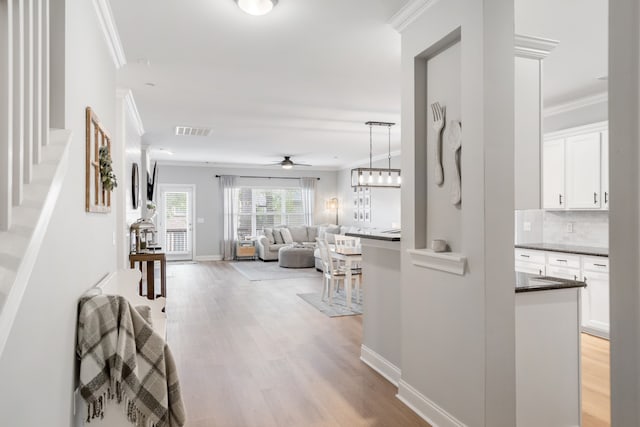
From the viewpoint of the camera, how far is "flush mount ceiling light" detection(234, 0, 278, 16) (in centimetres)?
255

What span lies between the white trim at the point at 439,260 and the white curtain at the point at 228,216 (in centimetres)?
897

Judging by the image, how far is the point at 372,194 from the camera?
10352 mm

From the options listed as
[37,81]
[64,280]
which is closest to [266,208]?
[64,280]

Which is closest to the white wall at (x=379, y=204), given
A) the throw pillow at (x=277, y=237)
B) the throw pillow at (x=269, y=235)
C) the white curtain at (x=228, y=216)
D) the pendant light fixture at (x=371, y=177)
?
the throw pillow at (x=277, y=237)

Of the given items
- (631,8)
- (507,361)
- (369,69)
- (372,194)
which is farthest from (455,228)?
(372,194)

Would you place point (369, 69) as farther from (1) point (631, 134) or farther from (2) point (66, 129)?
(1) point (631, 134)

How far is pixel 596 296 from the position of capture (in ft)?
14.4

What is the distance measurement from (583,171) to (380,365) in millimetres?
3334

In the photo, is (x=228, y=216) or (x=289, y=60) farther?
(x=228, y=216)

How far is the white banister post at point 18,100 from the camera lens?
4.43ft

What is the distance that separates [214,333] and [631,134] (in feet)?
13.7

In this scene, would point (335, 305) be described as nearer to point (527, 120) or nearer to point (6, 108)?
point (527, 120)

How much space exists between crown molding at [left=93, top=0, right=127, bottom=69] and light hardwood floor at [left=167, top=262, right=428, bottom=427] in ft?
8.52

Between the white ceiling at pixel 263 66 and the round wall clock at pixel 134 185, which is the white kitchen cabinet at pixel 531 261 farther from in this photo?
the round wall clock at pixel 134 185
